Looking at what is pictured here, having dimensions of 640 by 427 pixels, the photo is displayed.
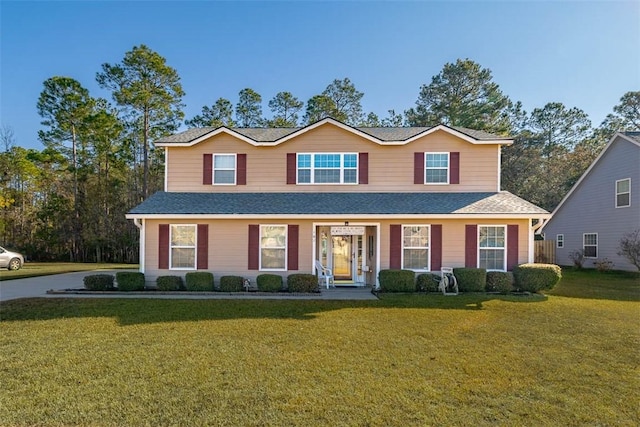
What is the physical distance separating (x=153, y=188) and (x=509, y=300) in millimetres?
29626

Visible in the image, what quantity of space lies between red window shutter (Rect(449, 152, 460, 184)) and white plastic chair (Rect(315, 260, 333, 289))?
20.2 feet

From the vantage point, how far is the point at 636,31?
10172 millimetres

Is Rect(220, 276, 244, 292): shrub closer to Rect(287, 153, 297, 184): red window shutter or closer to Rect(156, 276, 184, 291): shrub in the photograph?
Rect(156, 276, 184, 291): shrub

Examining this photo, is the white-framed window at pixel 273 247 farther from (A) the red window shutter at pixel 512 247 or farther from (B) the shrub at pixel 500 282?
(A) the red window shutter at pixel 512 247

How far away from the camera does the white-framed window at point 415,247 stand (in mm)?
12210

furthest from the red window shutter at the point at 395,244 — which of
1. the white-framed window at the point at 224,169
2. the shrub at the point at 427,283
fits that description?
the white-framed window at the point at 224,169

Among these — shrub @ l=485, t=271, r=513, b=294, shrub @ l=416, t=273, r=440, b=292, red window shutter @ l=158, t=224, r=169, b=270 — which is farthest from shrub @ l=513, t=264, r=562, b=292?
red window shutter @ l=158, t=224, r=169, b=270

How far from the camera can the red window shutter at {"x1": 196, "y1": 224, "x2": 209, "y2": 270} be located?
1225 centimetres

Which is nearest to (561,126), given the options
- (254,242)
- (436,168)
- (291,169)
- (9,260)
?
(436,168)

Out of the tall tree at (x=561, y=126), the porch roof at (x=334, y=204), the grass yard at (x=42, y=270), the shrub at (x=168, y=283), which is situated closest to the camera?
the shrub at (x=168, y=283)

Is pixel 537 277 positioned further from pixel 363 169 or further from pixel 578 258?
pixel 578 258

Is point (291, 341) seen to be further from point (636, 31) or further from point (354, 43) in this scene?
point (636, 31)

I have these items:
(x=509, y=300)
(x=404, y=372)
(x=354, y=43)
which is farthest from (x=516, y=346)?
(x=354, y=43)

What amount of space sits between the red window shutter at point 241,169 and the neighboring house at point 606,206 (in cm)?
1868
